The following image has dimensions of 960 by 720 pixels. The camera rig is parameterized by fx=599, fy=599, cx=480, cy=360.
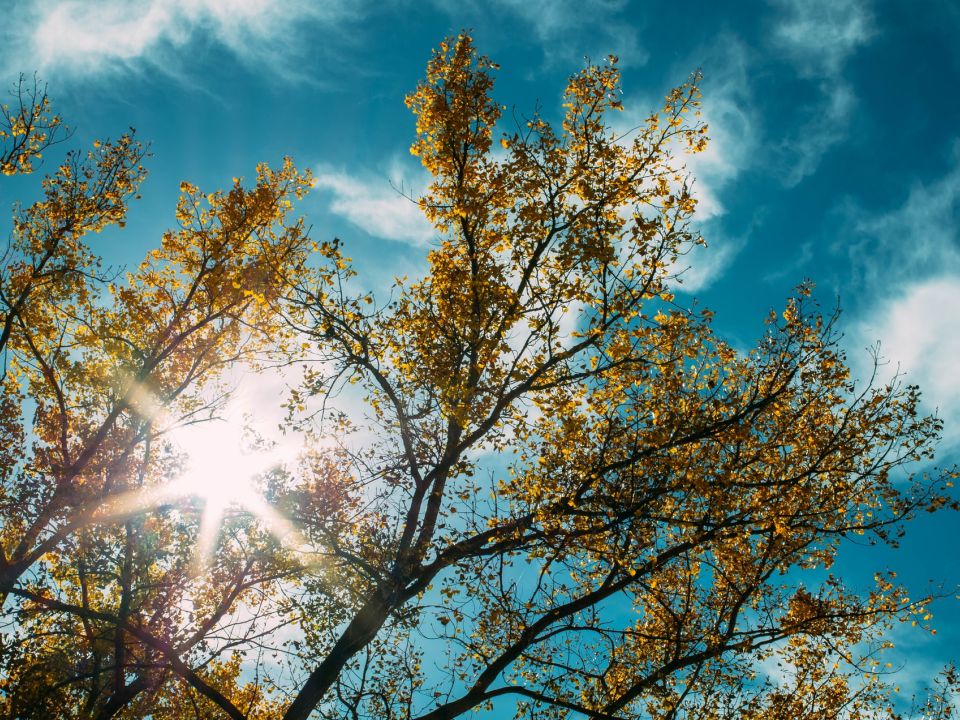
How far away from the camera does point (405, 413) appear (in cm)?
1309

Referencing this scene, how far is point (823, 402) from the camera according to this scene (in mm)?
15008

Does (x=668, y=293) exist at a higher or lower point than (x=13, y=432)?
higher

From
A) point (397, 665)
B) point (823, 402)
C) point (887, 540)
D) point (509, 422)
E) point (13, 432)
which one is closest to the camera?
point (397, 665)

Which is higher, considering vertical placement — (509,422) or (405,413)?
(509,422)

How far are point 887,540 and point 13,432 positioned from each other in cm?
2350

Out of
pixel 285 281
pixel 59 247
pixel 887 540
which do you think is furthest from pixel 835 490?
pixel 59 247

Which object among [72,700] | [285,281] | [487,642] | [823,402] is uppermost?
[823,402]

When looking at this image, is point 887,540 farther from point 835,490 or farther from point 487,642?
point 487,642

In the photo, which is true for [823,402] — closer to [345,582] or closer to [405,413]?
[405,413]

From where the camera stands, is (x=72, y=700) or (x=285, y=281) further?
(x=72, y=700)

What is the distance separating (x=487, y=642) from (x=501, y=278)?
7.73 m

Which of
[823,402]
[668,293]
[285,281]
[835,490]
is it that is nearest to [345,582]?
[285,281]

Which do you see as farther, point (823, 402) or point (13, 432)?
point (13, 432)

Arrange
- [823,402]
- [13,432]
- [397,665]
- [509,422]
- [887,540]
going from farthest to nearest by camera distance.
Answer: [13,432] → [823,402] → [509,422] → [887,540] → [397,665]
